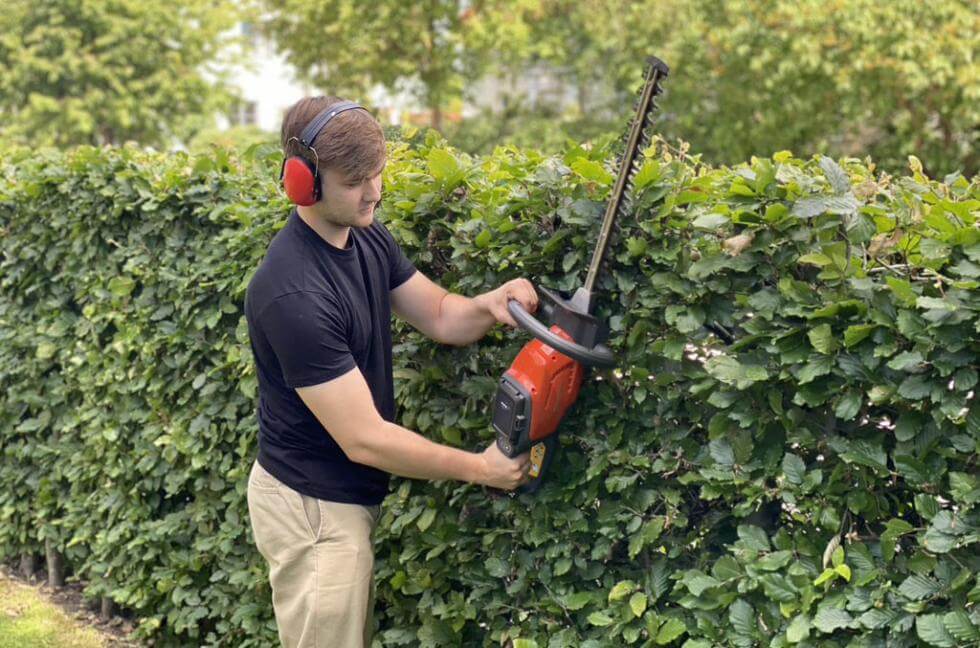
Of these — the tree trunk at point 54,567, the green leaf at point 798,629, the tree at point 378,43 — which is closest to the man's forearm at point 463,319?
the green leaf at point 798,629

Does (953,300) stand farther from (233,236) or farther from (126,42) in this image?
(126,42)

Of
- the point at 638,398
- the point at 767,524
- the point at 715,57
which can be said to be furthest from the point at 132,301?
the point at 715,57

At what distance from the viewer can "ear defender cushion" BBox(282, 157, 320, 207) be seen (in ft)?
9.57

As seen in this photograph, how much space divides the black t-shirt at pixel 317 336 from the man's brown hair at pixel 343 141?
0.80 feet

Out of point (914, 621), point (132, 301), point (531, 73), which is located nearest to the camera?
point (914, 621)

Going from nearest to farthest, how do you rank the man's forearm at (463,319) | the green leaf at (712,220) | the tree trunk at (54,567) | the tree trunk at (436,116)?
1. the green leaf at (712,220)
2. the man's forearm at (463,319)
3. the tree trunk at (54,567)
4. the tree trunk at (436,116)

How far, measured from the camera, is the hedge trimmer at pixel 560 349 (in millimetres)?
2795

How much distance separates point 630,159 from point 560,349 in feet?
1.64

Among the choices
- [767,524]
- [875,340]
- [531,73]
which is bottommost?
[531,73]

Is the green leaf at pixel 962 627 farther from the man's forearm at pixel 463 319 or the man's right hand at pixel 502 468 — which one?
the man's forearm at pixel 463 319

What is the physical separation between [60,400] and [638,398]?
11.4ft

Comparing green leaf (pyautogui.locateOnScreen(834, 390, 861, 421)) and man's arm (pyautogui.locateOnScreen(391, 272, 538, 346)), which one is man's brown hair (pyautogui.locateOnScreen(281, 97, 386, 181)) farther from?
green leaf (pyautogui.locateOnScreen(834, 390, 861, 421))

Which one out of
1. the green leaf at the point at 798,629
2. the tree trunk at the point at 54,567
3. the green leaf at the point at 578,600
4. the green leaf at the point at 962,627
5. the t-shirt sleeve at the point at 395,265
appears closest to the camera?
the green leaf at the point at 962,627

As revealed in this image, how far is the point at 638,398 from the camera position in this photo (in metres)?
2.90
